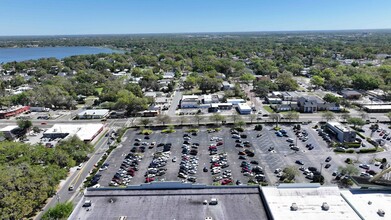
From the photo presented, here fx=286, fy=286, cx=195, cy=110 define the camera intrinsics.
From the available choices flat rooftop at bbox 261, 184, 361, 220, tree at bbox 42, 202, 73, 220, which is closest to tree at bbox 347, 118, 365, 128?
flat rooftop at bbox 261, 184, 361, 220

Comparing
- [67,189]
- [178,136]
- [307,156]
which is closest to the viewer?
[67,189]

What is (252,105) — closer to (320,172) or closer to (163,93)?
(163,93)

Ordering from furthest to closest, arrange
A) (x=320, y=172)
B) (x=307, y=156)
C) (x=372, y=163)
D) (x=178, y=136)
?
(x=178, y=136) → (x=307, y=156) → (x=372, y=163) → (x=320, y=172)

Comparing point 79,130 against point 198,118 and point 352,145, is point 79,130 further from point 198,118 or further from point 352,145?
point 352,145

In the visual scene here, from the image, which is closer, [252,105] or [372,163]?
[372,163]

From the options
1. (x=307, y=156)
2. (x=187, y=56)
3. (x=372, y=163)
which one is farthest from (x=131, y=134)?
(x=187, y=56)

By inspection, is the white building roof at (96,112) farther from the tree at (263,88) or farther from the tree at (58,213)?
the tree at (263,88)
